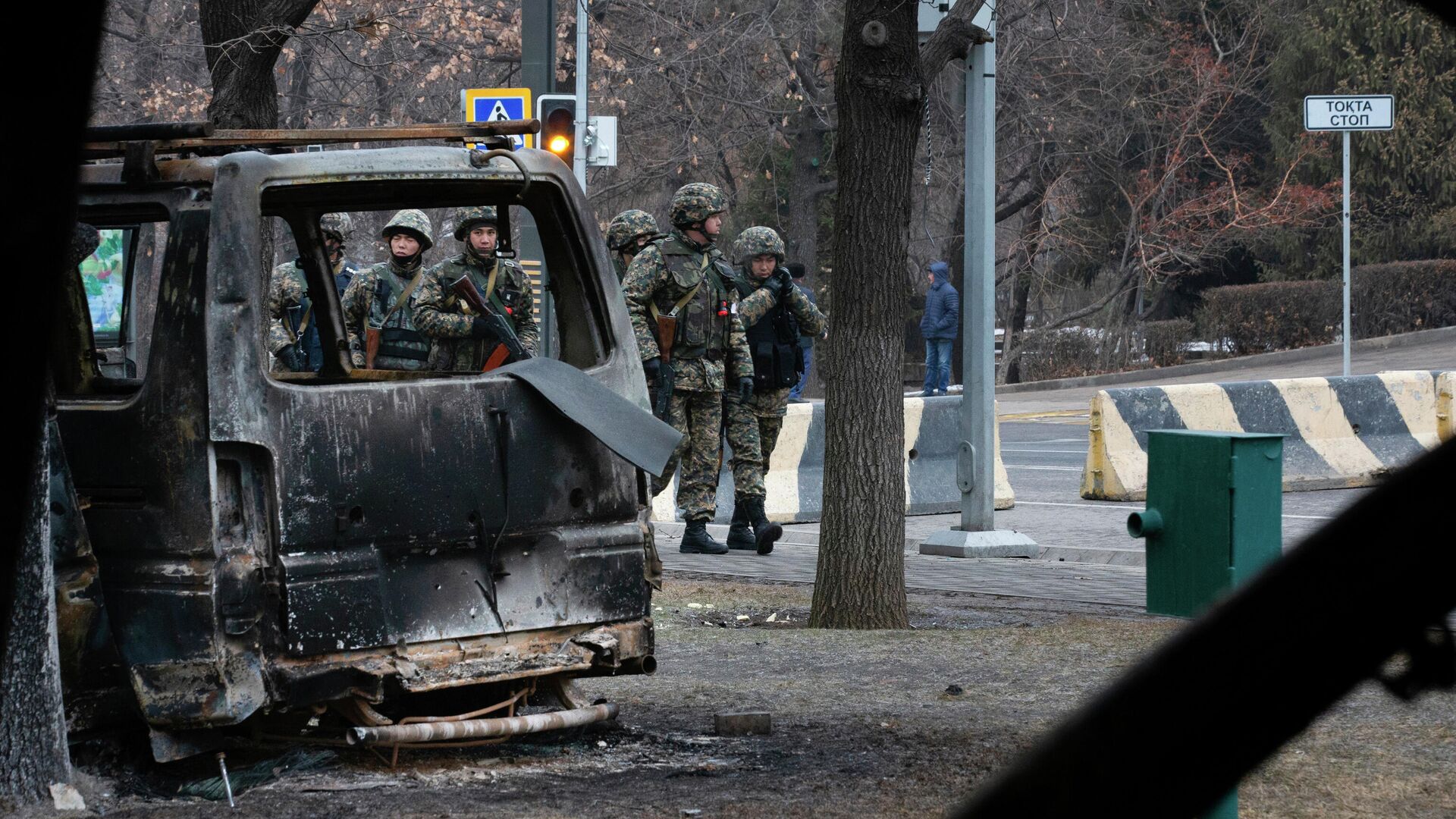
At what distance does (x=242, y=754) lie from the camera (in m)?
5.12

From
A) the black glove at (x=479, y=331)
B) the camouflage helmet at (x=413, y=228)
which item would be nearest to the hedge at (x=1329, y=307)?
the camouflage helmet at (x=413, y=228)

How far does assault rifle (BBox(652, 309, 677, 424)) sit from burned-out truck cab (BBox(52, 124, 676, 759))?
4946 millimetres

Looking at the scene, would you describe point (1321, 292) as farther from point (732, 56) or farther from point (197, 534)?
point (197, 534)

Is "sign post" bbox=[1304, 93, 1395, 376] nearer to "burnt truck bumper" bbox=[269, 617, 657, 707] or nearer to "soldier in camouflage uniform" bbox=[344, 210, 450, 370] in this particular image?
"soldier in camouflage uniform" bbox=[344, 210, 450, 370]

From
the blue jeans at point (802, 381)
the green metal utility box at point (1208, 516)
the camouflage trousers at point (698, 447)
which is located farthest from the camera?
the blue jeans at point (802, 381)

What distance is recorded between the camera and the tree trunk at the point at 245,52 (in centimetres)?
944

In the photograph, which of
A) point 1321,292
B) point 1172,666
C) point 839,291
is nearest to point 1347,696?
point 1172,666

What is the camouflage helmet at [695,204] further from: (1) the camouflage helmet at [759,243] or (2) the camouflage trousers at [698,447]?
(2) the camouflage trousers at [698,447]

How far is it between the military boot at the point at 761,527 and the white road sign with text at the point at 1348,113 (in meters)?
7.58

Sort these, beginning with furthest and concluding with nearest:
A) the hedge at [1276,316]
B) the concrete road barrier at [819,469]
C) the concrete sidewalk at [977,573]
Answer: the hedge at [1276,316], the concrete road barrier at [819,469], the concrete sidewalk at [977,573]

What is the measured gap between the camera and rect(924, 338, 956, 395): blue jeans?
23.4 metres

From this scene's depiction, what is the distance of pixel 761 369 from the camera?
1135cm

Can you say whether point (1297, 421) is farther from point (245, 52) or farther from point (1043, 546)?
point (245, 52)

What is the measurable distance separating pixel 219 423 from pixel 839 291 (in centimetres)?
392
